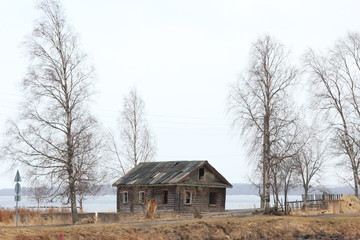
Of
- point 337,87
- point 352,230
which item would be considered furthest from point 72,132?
point 337,87

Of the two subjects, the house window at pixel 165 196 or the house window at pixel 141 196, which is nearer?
the house window at pixel 165 196

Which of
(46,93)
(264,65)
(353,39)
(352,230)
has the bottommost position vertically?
(352,230)

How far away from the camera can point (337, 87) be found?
52688mm

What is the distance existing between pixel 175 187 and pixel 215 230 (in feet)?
50.3

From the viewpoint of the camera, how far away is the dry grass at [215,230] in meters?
27.3

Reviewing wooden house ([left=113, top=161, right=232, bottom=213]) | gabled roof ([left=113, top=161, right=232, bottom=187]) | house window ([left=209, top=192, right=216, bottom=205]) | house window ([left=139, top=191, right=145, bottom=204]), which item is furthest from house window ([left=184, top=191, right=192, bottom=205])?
house window ([left=139, top=191, right=145, bottom=204])

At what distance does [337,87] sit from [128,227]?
29586 millimetres

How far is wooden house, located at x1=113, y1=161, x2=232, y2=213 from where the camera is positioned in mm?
49312

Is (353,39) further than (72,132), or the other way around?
(353,39)

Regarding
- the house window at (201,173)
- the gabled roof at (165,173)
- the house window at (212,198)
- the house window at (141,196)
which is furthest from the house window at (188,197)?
the house window at (141,196)

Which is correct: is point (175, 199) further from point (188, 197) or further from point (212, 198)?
point (212, 198)

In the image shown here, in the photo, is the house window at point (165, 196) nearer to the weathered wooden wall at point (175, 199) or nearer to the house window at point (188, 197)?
the weathered wooden wall at point (175, 199)

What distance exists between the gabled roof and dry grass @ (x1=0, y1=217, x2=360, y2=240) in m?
12.6

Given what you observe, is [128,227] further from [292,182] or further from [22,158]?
[292,182]
